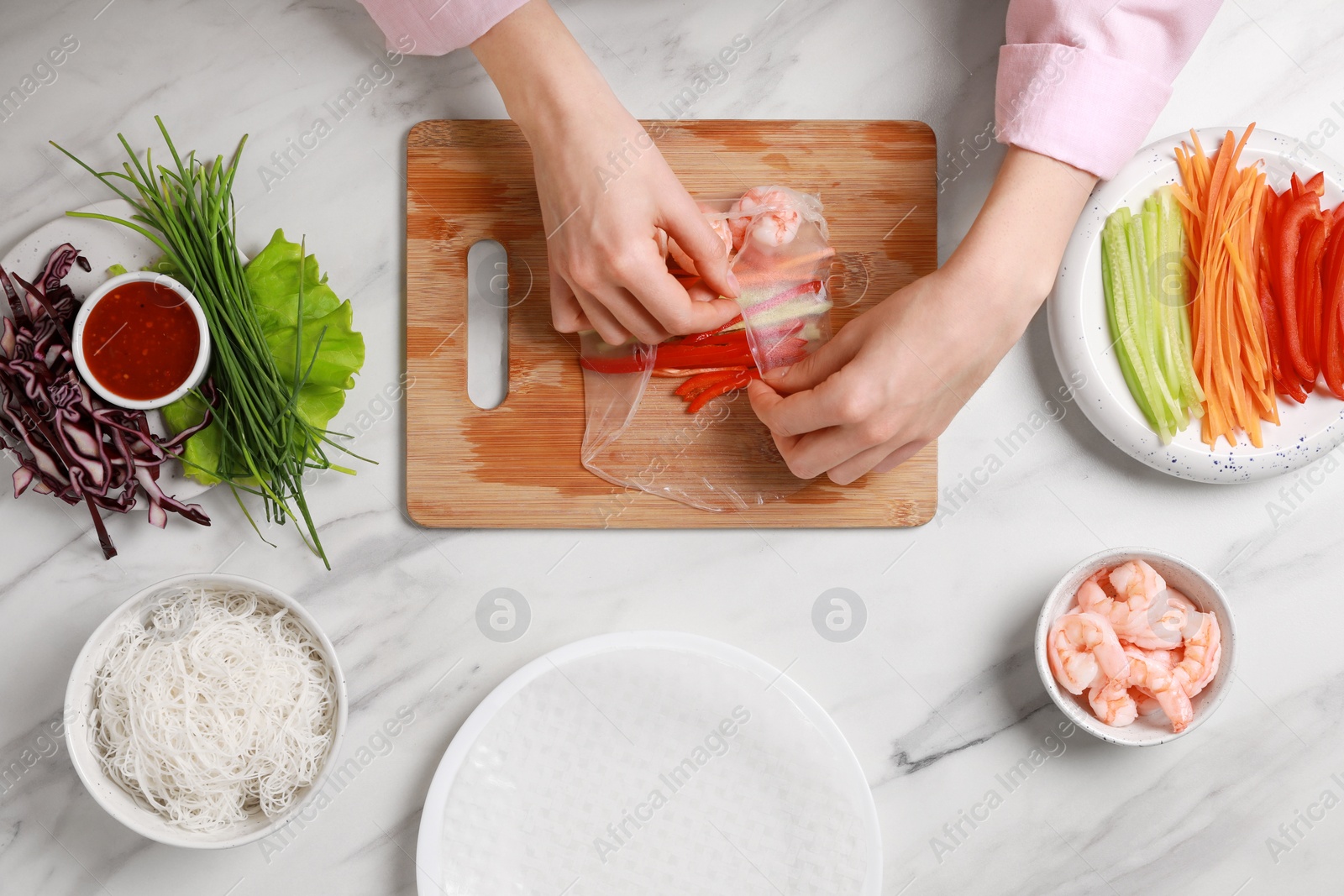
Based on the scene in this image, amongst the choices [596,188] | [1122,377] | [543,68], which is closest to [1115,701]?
[1122,377]

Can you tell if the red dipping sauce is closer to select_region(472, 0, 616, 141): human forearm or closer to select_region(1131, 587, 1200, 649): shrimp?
select_region(472, 0, 616, 141): human forearm

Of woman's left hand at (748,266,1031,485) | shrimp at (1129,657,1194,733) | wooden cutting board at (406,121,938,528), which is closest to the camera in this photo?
woman's left hand at (748,266,1031,485)

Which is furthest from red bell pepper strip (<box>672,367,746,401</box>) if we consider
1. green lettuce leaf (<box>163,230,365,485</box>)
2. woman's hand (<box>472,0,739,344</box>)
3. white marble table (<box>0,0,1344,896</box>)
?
green lettuce leaf (<box>163,230,365,485</box>)

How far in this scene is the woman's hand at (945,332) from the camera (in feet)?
3.70

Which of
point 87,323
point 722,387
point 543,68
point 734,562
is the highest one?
point 543,68

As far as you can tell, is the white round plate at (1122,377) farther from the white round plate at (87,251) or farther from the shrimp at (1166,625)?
the white round plate at (87,251)

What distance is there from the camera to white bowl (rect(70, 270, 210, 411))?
1.19 meters

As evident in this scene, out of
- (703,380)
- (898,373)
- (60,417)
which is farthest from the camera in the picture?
(703,380)

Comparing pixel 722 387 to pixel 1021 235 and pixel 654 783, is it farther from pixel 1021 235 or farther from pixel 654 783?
pixel 654 783

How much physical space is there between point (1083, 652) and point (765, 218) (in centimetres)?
78

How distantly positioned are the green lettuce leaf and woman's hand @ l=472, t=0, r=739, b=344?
354mm

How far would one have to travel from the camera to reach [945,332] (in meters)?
1.13

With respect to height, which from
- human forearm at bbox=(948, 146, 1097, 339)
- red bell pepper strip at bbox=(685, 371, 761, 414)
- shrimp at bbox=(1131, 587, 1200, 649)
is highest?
human forearm at bbox=(948, 146, 1097, 339)

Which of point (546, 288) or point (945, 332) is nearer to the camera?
point (945, 332)
